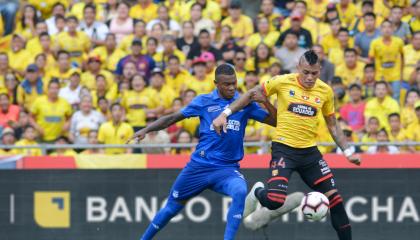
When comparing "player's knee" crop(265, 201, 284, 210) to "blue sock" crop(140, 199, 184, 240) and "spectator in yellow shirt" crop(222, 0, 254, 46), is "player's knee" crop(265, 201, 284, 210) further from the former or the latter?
"spectator in yellow shirt" crop(222, 0, 254, 46)

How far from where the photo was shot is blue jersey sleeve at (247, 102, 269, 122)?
42.9 feet

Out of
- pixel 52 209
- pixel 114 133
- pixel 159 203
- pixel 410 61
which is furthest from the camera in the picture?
pixel 410 61

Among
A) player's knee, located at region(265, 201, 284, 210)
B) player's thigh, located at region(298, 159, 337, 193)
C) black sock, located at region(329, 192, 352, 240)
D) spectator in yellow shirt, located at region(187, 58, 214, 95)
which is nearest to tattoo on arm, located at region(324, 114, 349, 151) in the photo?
player's thigh, located at region(298, 159, 337, 193)

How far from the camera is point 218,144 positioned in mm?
12969

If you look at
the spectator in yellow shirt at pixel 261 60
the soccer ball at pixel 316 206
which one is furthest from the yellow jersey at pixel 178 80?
the soccer ball at pixel 316 206

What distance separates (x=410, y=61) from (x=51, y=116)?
6.10 metres

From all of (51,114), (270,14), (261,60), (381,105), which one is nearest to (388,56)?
(381,105)

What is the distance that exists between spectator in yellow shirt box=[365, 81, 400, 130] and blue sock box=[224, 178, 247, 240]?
5292mm

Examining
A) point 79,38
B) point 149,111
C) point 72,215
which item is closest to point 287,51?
point 149,111

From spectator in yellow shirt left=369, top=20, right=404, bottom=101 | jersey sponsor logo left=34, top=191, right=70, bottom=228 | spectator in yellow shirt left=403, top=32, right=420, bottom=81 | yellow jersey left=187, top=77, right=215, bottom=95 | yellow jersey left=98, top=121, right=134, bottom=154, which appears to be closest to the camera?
jersey sponsor logo left=34, top=191, right=70, bottom=228

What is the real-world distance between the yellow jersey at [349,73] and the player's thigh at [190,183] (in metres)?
6.29

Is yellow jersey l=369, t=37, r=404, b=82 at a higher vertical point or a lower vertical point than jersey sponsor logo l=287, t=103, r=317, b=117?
higher

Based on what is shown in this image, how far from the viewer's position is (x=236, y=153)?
42.8 feet

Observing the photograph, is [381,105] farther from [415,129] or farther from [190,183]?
[190,183]
